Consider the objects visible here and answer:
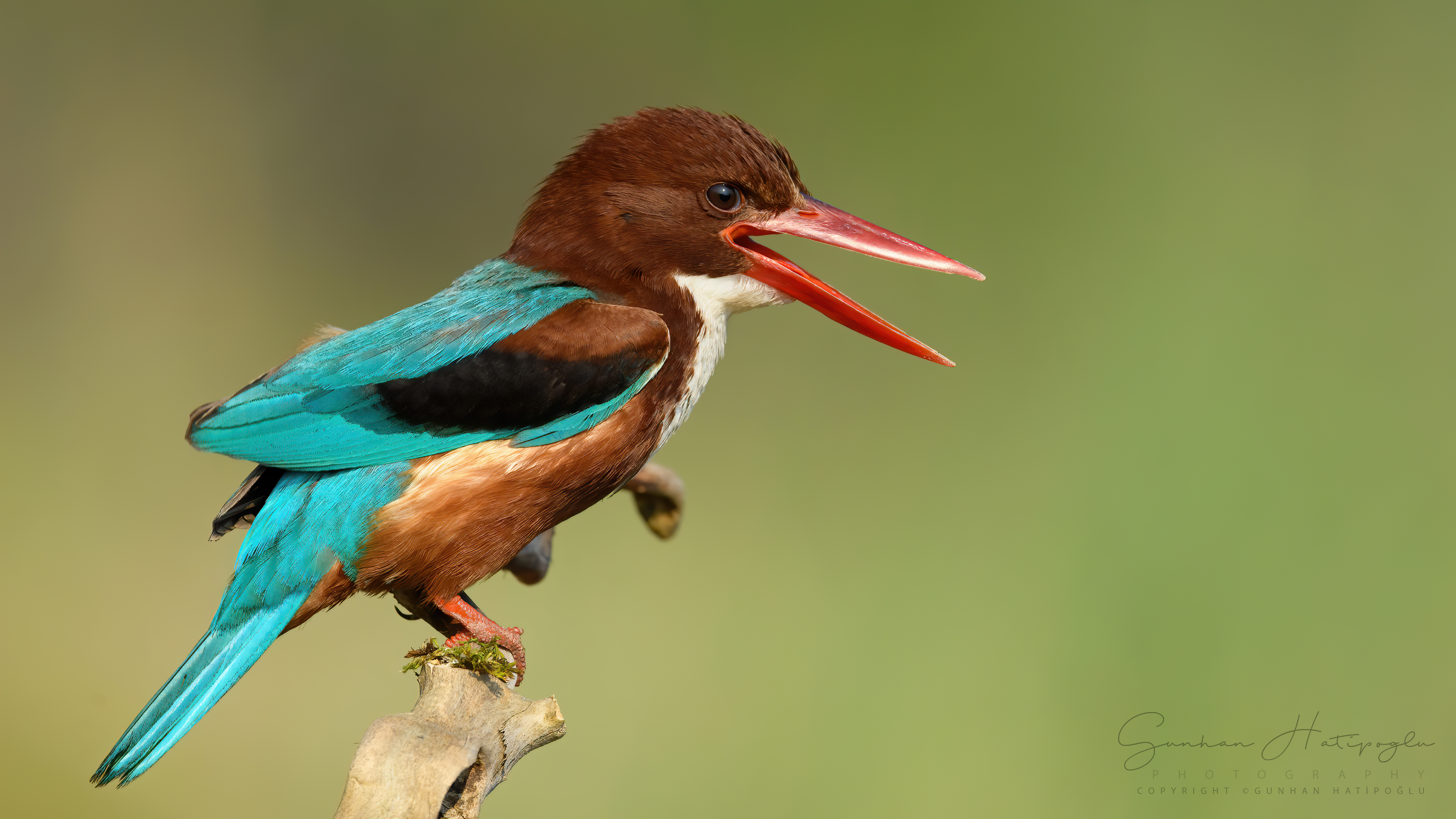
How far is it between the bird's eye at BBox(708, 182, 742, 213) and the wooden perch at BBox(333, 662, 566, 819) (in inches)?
31.7

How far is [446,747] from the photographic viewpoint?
130 centimetres

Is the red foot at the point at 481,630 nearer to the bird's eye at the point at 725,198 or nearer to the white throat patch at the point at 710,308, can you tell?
the white throat patch at the point at 710,308

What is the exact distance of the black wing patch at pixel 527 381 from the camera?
5.35 feet

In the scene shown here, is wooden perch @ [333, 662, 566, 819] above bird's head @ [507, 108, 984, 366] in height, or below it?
below

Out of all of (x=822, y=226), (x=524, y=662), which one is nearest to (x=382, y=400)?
(x=524, y=662)

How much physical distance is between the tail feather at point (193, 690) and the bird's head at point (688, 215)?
68 centimetres

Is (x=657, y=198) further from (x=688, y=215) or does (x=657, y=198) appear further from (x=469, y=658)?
(x=469, y=658)

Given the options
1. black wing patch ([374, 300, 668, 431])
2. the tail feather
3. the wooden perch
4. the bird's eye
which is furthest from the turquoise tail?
the bird's eye

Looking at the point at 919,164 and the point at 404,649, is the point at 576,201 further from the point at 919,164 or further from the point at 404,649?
the point at 919,164

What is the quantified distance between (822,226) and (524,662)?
0.84 meters

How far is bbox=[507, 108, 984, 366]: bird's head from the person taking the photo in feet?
5.91

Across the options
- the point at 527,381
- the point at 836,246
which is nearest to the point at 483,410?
the point at 527,381

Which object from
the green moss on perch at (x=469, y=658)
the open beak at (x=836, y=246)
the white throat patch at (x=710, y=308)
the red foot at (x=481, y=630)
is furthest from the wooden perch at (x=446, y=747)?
the open beak at (x=836, y=246)

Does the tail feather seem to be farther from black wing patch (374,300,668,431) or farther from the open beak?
the open beak
